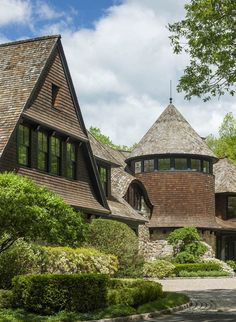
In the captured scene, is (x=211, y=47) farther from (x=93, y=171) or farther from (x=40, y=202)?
(x=93, y=171)

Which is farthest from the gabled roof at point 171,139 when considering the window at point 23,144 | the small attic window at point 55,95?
the window at point 23,144

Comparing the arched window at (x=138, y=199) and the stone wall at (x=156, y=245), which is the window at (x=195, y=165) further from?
the stone wall at (x=156, y=245)

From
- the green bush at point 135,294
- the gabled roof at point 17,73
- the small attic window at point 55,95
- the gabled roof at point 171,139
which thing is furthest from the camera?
the gabled roof at point 171,139

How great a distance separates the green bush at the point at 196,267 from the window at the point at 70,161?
40.7 feet

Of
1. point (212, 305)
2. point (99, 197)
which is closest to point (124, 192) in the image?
point (99, 197)

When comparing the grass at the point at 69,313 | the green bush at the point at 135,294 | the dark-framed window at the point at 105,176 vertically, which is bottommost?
the grass at the point at 69,313

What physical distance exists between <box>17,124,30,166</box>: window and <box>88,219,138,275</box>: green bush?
4942 mm

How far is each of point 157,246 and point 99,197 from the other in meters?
16.2

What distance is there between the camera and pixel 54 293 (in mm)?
14820

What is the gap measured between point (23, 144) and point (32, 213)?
10177 mm

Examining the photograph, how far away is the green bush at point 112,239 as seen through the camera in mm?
27375

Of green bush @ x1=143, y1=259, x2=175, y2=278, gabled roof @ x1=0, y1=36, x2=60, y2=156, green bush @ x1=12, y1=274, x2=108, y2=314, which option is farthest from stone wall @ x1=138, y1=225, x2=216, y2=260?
green bush @ x1=12, y1=274, x2=108, y2=314

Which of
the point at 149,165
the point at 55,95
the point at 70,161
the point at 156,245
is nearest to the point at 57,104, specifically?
the point at 55,95

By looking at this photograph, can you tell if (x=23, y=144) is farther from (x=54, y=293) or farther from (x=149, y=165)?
(x=149, y=165)
